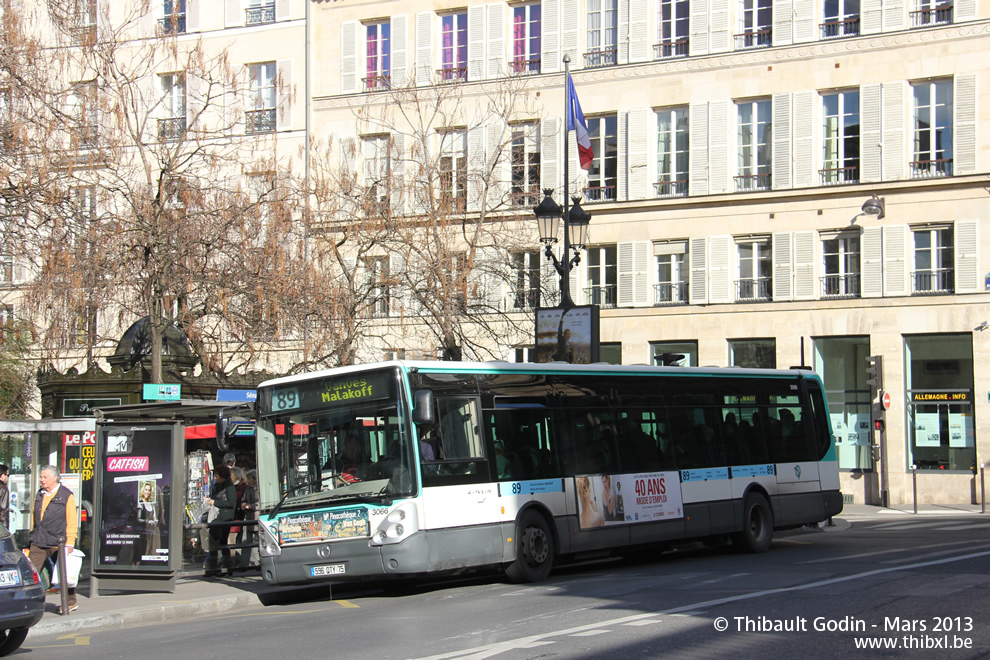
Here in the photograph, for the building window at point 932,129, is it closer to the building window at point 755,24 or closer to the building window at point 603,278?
the building window at point 755,24

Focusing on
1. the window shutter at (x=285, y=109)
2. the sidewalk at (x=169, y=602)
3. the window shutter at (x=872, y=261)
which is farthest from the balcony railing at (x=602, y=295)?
the sidewalk at (x=169, y=602)

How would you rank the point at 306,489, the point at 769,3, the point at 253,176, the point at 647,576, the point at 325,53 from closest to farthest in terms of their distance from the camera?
the point at 306,489 → the point at 647,576 → the point at 253,176 → the point at 769,3 → the point at 325,53

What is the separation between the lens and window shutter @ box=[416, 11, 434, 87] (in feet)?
119

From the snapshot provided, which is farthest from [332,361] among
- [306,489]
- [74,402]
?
[306,489]

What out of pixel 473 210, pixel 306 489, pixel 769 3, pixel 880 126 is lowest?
pixel 306 489

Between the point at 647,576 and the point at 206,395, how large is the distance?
40.6 feet

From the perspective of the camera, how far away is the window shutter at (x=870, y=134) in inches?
1245

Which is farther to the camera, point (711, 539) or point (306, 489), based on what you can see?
point (711, 539)

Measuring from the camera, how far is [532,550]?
14844 millimetres

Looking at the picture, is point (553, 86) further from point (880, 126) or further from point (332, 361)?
point (332, 361)

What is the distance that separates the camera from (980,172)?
30.4 metres

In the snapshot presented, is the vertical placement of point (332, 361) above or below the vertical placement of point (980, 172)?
below

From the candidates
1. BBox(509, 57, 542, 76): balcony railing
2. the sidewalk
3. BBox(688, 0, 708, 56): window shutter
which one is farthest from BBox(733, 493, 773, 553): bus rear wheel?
BBox(509, 57, 542, 76): balcony railing

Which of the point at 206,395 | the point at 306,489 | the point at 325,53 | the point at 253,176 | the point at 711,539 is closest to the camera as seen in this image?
the point at 306,489
